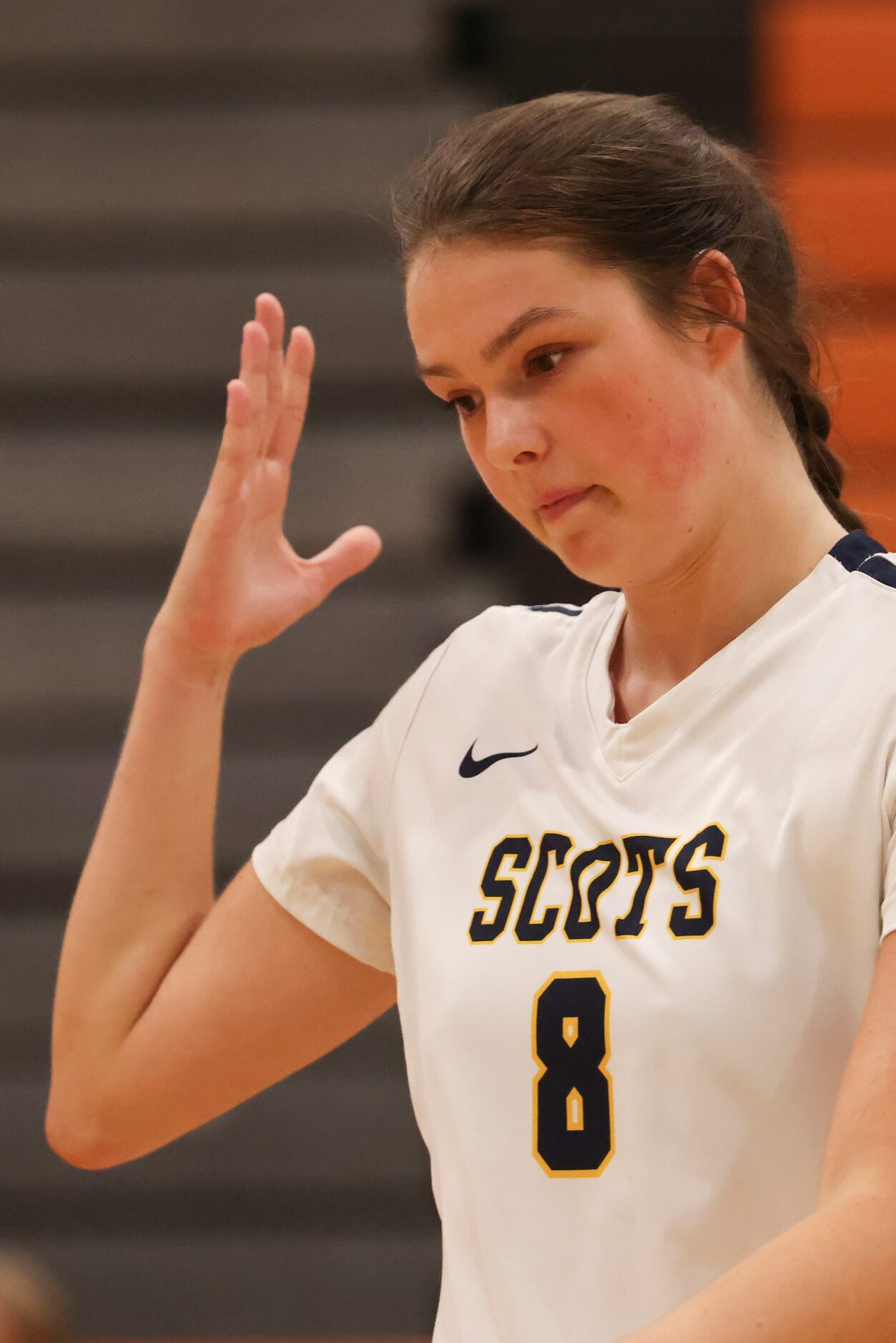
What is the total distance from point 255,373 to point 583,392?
0.44 meters

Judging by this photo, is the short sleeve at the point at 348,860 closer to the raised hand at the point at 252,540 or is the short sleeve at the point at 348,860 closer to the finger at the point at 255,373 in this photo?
the raised hand at the point at 252,540

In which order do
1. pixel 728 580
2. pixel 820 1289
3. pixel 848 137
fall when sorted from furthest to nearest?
pixel 848 137 < pixel 728 580 < pixel 820 1289

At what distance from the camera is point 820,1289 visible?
111cm

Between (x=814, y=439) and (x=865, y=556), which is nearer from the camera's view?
(x=865, y=556)

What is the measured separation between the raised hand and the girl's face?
29 centimetres

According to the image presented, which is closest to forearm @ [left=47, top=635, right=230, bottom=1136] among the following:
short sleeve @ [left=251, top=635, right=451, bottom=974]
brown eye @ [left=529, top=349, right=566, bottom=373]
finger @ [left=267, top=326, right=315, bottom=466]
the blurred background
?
short sleeve @ [left=251, top=635, right=451, bottom=974]

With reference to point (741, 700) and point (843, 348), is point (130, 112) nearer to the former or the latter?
point (843, 348)

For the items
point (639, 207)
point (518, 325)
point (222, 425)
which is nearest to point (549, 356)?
point (518, 325)

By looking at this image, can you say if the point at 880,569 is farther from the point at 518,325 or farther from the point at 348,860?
the point at 348,860

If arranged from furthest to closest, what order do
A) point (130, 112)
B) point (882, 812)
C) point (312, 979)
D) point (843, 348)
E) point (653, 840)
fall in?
point (130, 112)
point (843, 348)
point (312, 979)
point (653, 840)
point (882, 812)

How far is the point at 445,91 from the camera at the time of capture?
3.29m

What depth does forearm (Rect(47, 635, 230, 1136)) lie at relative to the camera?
5.60 ft

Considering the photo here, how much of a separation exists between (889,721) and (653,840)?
221 millimetres

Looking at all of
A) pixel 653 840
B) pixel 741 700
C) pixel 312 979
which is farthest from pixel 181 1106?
pixel 741 700
